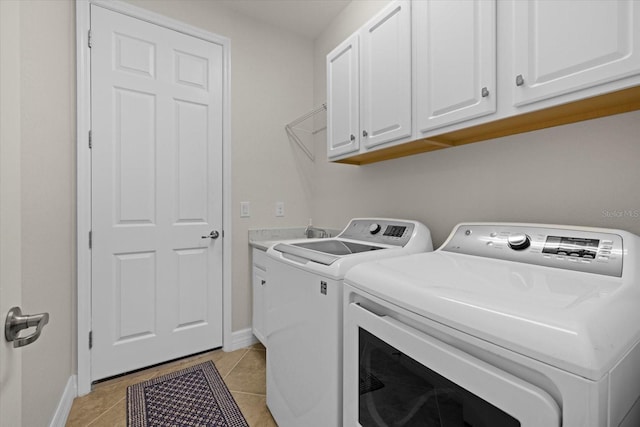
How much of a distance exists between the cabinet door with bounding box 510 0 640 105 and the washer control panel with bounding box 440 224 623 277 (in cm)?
46

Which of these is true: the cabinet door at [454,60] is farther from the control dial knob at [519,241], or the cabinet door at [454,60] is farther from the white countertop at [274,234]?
the white countertop at [274,234]

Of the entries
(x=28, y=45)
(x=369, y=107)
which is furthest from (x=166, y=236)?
(x=369, y=107)

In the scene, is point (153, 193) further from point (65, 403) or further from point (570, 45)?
point (570, 45)

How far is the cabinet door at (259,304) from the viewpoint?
215cm

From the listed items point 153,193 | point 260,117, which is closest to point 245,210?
point 153,193

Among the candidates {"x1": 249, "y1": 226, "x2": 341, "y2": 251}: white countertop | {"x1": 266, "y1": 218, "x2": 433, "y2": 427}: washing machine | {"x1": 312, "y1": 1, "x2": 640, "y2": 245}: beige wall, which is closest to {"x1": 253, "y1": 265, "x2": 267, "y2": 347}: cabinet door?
{"x1": 249, "y1": 226, "x2": 341, "y2": 251}: white countertop

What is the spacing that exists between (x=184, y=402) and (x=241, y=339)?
2.26ft

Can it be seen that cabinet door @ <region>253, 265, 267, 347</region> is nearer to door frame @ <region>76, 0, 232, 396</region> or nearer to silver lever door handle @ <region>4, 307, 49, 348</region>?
door frame @ <region>76, 0, 232, 396</region>

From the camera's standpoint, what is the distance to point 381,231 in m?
1.69

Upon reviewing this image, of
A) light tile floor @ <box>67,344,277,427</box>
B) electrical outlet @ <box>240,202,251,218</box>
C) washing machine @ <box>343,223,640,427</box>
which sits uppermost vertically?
electrical outlet @ <box>240,202,251,218</box>

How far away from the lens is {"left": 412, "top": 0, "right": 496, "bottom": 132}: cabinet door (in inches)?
41.7

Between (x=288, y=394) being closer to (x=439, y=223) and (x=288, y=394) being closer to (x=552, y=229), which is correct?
(x=439, y=223)

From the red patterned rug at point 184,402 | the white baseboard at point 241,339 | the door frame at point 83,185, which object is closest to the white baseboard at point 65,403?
the door frame at point 83,185


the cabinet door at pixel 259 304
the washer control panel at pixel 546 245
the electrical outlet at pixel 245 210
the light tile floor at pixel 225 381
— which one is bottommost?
the light tile floor at pixel 225 381
